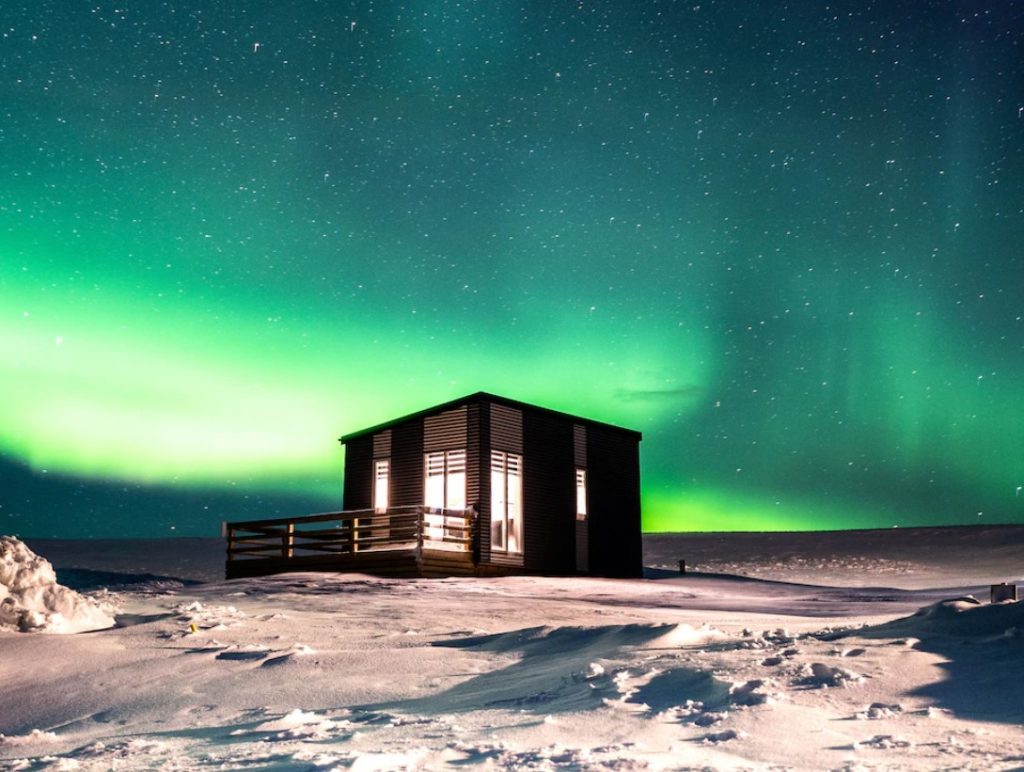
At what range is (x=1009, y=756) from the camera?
17.0ft

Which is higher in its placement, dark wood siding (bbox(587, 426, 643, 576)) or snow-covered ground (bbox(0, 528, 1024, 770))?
dark wood siding (bbox(587, 426, 643, 576))

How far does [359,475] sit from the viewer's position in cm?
2861

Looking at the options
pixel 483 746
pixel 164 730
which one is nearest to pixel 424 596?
pixel 164 730

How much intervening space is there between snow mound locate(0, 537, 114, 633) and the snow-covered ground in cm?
7

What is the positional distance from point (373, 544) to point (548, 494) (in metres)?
5.09

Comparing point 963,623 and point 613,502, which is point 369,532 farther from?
point 963,623

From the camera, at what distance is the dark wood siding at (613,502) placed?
95.7ft

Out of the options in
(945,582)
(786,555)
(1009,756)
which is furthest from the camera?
(786,555)

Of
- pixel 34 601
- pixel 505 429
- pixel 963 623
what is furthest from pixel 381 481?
pixel 963 623

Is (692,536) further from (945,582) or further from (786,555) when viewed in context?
(945,582)

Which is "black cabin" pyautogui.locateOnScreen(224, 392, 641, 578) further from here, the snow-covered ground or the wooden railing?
the snow-covered ground

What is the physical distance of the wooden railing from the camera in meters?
24.6

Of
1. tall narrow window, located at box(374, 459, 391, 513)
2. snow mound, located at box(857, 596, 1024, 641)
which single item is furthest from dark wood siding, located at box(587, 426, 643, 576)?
snow mound, located at box(857, 596, 1024, 641)

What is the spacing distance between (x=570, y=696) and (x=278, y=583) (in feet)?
46.3
